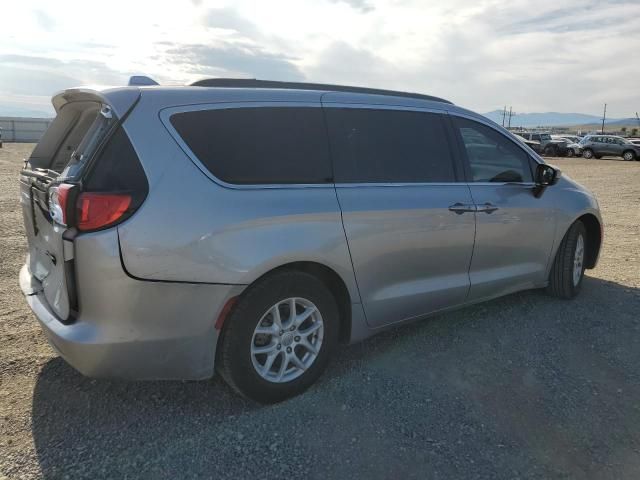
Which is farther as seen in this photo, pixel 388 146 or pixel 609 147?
pixel 609 147

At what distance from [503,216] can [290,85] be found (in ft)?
6.30

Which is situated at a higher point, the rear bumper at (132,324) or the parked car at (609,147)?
the rear bumper at (132,324)

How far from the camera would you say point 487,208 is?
3996 millimetres

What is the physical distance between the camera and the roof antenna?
3001 mm

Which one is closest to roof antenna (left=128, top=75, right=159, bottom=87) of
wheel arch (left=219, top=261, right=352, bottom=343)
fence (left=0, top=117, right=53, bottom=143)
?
wheel arch (left=219, top=261, right=352, bottom=343)

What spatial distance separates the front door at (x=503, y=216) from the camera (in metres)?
4.03

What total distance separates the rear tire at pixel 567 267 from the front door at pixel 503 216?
24 centimetres

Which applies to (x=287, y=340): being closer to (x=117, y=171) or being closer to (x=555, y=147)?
(x=117, y=171)

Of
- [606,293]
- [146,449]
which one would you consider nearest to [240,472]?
[146,449]

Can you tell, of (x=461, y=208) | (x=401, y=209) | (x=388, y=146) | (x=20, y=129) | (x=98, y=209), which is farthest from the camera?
(x=20, y=129)

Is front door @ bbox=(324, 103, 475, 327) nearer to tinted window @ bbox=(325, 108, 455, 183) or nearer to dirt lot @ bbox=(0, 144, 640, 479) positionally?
tinted window @ bbox=(325, 108, 455, 183)

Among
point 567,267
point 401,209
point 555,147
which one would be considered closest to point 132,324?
point 401,209

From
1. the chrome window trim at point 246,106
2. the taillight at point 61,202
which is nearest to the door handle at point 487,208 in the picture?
the chrome window trim at point 246,106

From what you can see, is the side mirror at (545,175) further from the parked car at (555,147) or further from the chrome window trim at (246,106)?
the parked car at (555,147)
